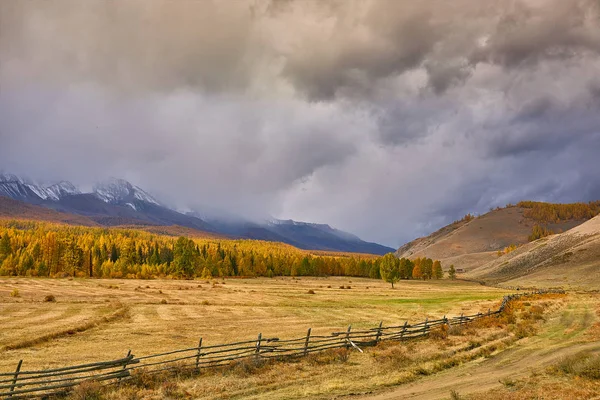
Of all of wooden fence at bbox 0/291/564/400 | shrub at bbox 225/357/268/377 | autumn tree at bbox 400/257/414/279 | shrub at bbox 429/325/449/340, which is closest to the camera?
wooden fence at bbox 0/291/564/400

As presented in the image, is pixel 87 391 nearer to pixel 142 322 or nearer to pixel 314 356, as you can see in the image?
pixel 314 356

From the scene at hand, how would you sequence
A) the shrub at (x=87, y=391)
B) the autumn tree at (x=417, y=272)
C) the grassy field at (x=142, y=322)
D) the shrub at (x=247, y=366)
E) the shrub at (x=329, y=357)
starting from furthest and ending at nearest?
the autumn tree at (x=417, y=272) → the grassy field at (x=142, y=322) → the shrub at (x=329, y=357) → the shrub at (x=247, y=366) → the shrub at (x=87, y=391)

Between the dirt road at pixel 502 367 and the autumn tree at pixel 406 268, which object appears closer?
the dirt road at pixel 502 367

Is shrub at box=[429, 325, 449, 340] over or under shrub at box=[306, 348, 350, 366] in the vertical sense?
over

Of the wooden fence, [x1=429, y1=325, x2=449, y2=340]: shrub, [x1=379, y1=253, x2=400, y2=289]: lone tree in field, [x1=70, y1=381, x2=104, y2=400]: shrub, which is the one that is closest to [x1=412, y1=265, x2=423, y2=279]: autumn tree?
[x1=379, y1=253, x2=400, y2=289]: lone tree in field

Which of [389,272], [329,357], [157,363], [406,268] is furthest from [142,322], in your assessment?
[406,268]

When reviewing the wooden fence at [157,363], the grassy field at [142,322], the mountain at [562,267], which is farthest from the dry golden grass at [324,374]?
the mountain at [562,267]

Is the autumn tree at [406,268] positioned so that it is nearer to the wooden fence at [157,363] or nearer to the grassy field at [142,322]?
the grassy field at [142,322]

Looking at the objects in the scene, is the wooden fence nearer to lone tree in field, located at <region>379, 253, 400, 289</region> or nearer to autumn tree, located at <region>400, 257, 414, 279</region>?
lone tree in field, located at <region>379, 253, 400, 289</region>

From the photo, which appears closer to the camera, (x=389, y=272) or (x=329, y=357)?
(x=329, y=357)

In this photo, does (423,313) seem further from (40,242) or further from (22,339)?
(40,242)

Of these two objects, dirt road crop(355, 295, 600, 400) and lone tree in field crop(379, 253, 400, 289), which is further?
lone tree in field crop(379, 253, 400, 289)

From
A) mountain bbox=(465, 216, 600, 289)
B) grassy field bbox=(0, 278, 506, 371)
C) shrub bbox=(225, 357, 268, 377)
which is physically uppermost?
mountain bbox=(465, 216, 600, 289)

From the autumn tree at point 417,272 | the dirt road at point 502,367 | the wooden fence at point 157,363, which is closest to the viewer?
the dirt road at point 502,367
